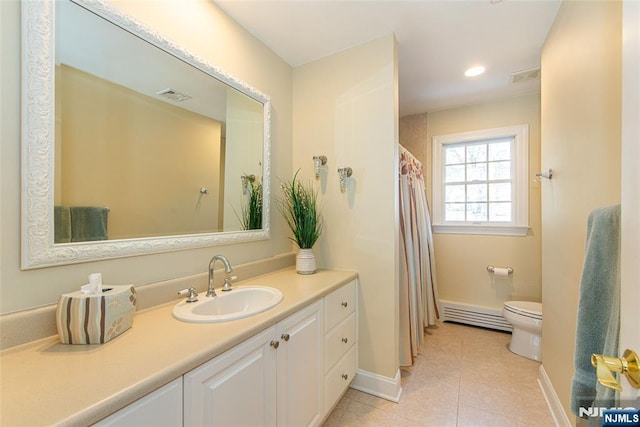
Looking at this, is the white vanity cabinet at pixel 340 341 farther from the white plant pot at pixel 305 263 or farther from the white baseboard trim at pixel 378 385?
the white plant pot at pixel 305 263

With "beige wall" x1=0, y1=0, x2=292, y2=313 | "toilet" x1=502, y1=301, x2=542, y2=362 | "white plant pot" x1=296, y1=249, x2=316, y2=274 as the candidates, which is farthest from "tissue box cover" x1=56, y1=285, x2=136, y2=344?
"toilet" x1=502, y1=301, x2=542, y2=362

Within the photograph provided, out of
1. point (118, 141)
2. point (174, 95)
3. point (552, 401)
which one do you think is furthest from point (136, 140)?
point (552, 401)

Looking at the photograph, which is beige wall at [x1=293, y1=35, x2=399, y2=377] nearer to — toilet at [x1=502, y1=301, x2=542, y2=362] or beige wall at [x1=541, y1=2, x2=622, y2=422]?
beige wall at [x1=541, y1=2, x2=622, y2=422]

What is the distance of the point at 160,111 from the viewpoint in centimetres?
124

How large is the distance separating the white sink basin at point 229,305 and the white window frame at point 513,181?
94.8 inches

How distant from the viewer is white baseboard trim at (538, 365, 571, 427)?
4.64ft

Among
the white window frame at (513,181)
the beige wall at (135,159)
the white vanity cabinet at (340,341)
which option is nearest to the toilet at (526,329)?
the white window frame at (513,181)

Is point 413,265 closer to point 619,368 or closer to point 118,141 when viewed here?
point 619,368

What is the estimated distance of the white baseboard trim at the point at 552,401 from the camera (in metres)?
1.42

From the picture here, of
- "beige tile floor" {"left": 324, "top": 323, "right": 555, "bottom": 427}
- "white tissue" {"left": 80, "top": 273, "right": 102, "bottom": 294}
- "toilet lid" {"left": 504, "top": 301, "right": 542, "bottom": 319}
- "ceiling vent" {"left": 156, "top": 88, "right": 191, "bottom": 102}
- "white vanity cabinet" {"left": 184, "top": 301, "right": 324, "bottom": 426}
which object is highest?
"ceiling vent" {"left": 156, "top": 88, "right": 191, "bottom": 102}

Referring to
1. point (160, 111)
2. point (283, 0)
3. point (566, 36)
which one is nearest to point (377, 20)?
point (283, 0)

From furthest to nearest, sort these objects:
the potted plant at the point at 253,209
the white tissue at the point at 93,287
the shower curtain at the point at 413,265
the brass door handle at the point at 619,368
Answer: the shower curtain at the point at 413,265 → the potted plant at the point at 253,209 → the white tissue at the point at 93,287 → the brass door handle at the point at 619,368

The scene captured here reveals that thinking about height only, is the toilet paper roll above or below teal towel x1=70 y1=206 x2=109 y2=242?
below

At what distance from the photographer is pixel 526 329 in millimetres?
2182
